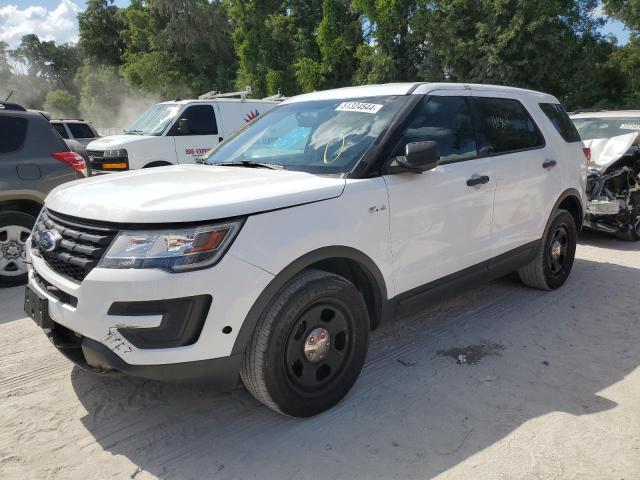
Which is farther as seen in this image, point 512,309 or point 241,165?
point 512,309

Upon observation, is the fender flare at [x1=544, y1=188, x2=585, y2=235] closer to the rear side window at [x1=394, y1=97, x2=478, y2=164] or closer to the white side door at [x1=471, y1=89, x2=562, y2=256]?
the white side door at [x1=471, y1=89, x2=562, y2=256]

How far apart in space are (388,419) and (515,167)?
2340 mm

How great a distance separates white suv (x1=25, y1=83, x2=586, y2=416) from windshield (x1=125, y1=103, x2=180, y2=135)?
21.0 feet

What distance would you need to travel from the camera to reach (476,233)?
12.6ft

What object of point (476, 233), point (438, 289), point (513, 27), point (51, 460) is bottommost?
point (51, 460)

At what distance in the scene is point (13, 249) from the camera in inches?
212

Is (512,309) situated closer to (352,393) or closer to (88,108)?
(352,393)

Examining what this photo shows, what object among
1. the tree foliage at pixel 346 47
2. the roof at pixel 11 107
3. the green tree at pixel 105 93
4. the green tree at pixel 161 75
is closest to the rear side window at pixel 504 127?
the roof at pixel 11 107

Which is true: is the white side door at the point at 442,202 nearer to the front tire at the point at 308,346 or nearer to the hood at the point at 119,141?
the front tire at the point at 308,346

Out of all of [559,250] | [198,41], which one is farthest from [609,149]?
[198,41]

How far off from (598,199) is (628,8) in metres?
15.5

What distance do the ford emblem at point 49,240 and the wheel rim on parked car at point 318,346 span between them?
133 centimetres

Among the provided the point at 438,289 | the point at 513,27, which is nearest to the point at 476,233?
the point at 438,289

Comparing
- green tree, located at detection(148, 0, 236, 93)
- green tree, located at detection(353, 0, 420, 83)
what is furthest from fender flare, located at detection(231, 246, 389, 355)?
green tree, located at detection(148, 0, 236, 93)
